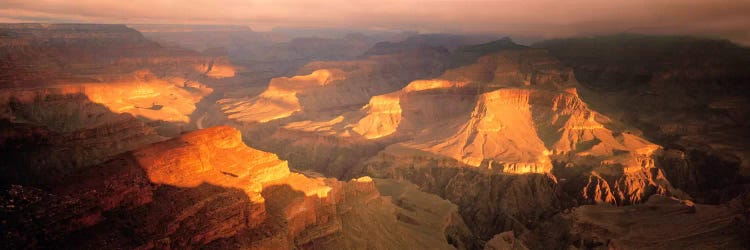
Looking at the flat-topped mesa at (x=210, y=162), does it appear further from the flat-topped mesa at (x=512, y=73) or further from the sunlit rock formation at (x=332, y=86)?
the sunlit rock formation at (x=332, y=86)

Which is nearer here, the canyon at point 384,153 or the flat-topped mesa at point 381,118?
the canyon at point 384,153

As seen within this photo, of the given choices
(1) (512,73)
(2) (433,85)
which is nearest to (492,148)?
(2) (433,85)

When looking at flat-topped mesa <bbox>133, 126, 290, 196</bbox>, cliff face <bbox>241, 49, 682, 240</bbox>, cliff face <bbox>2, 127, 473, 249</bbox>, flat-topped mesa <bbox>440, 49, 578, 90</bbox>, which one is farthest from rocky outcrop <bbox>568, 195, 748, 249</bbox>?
flat-topped mesa <bbox>440, 49, 578, 90</bbox>

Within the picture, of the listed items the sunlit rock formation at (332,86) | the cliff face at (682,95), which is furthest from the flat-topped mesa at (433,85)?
the cliff face at (682,95)

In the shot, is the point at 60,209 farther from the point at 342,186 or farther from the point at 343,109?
the point at 343,109

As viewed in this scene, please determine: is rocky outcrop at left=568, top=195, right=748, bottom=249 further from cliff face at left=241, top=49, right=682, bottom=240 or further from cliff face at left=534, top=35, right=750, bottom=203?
cliff face at left=534, top=35, right=750, bottom=203

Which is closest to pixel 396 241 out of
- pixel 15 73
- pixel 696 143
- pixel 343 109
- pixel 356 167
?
pixel 356 167

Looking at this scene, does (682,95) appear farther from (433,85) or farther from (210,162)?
(210,162)
